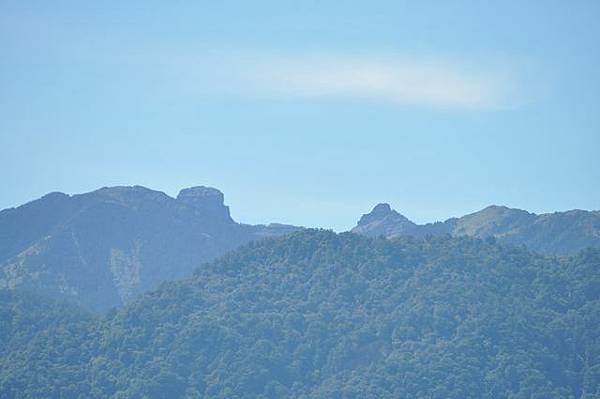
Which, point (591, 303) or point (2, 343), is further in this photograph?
point (2, 343)

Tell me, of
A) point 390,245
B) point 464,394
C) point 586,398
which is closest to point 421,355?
point 464,394

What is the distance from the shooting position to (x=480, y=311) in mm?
172500

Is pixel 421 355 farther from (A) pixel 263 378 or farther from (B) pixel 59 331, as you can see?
(B) pixel 59 331

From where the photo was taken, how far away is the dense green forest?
16088 cm

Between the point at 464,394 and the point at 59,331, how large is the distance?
5519 cm

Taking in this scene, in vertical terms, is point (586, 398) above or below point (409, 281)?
below

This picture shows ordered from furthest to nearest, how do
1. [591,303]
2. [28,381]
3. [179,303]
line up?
[179,303], [591,303], [28,381]

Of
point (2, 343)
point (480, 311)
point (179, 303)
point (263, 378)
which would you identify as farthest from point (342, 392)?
point (2, 343)

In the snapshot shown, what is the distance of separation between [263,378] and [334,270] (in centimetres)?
3223

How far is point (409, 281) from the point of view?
614 feet

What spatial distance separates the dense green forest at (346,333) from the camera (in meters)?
161

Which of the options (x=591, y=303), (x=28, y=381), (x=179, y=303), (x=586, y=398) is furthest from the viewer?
(x=179, y=303)

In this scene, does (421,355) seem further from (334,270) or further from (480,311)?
(334,270)

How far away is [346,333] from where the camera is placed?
17550cm
